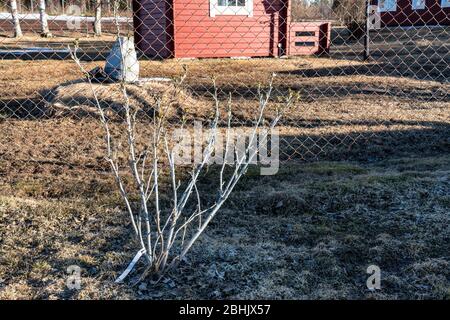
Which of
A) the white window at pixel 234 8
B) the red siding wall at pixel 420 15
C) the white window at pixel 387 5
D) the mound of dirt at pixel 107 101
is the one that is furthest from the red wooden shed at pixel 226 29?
the white window at pixel 387 5

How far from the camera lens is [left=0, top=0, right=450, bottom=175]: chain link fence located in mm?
5109

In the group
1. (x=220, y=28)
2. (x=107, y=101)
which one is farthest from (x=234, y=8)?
(x=107, y=101)

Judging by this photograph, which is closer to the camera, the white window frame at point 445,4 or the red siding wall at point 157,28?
the red siding wall at point 157,28

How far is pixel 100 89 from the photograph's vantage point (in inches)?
257

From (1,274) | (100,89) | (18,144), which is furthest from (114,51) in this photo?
(1,274)

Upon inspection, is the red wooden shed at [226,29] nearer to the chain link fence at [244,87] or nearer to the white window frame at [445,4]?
the chain link fence at [244,87]

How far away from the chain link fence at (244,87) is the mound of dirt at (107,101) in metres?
0.02

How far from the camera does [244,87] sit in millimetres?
8195

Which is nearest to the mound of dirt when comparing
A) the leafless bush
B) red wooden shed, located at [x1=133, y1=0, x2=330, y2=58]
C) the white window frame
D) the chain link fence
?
the chain link fence

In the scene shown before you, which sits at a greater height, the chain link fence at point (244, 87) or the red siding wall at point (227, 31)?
the red siding wall at point (227, 31)

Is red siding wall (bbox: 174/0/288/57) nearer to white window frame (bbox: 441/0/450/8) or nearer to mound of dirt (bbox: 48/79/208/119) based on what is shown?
mound of dirt (bbox: 48/79/208/119)

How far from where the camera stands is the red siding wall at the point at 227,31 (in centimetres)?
1210

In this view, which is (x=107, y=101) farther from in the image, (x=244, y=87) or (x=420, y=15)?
(x=420, y=15)
